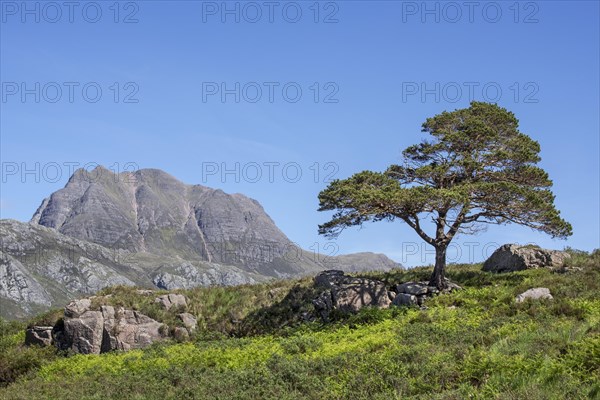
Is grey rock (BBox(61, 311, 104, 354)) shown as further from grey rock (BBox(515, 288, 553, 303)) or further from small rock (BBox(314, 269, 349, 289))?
grey rock (BBox(515, 288, 553, 303))

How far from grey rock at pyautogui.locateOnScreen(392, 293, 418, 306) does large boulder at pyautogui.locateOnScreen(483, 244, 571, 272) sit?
354 inches

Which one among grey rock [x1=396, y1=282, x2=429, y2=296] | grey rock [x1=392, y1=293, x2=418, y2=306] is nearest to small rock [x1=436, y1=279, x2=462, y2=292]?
grey rock [x1=396, y1=282, x2=429, y2=296]

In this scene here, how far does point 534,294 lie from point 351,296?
383 inches

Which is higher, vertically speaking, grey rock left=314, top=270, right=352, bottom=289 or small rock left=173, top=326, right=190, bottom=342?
grey rock left=314, top=270, right=352, bottom=289

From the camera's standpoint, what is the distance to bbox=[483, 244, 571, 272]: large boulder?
33.8 m

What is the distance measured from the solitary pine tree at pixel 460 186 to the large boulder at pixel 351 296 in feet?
9.84

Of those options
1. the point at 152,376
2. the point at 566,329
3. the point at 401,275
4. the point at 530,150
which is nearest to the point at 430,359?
the point at 566,329

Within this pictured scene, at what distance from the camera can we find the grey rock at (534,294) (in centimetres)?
2427

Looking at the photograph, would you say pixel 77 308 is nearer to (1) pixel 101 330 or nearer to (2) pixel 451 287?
(1) pixel 101 330

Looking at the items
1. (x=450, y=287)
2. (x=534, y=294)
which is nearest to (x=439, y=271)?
(x=450, y=287)

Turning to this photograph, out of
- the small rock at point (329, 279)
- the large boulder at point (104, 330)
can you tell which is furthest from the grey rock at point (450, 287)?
the large boulder at point (104, 330)

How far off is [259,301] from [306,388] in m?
18.0

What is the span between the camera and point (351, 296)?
3020 cm

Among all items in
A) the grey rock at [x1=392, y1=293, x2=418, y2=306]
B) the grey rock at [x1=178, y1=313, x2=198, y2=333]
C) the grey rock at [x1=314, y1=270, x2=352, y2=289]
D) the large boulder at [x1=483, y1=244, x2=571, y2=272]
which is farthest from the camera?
the large boulder at [x1=483, y1=244, x2=571, y2=272]
